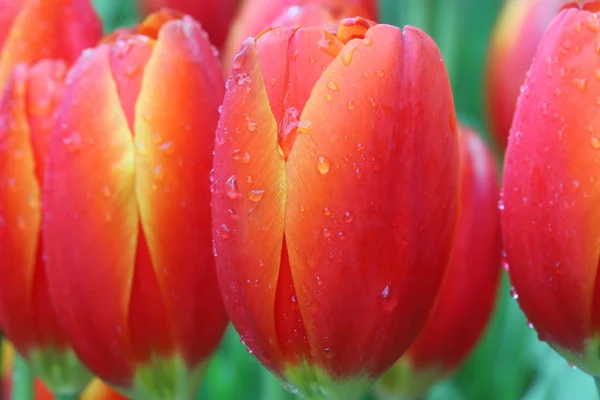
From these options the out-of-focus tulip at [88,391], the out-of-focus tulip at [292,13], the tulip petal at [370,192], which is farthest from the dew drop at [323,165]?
the out-of-focus tulip at [88,391]

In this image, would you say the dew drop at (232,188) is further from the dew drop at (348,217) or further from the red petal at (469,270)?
the red petal at (469,270)

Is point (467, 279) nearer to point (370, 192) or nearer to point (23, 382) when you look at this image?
point (370, 192)

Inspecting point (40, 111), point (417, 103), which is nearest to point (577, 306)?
point (417, 103)

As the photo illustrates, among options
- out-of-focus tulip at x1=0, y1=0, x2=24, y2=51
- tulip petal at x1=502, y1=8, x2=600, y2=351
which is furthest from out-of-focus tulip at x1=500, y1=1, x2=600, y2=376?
out-of-focus tulip at x1=0, y1=0, x2=24, y2=51

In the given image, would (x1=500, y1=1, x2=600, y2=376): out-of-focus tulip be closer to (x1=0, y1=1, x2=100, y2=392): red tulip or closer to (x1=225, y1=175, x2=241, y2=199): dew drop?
(x1=225, y1=175, x2=241, y2=199): dew drop

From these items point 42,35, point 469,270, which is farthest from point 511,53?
point 42,35

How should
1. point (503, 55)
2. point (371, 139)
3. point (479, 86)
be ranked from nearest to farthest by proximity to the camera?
point (371, 139) < point (503, 55) < point (479, 86)

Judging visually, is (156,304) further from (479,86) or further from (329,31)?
(479,86)
